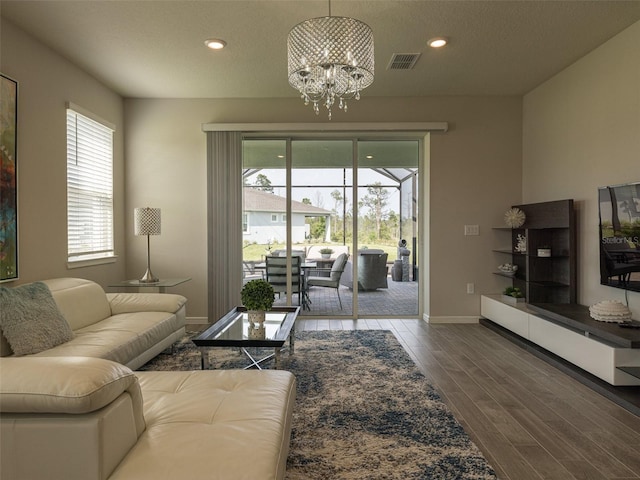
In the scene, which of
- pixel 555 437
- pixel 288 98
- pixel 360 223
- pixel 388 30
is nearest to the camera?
pixel 555 437

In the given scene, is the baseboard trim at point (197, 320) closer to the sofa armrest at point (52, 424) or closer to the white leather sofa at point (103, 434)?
the white leather sofa at point (103, 434)

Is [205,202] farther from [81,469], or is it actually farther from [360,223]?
[81,469]

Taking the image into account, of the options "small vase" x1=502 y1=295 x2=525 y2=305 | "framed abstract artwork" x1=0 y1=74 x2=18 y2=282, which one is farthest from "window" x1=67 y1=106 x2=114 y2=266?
"small vase" x1=502 y1=295 x2=525 y2=305

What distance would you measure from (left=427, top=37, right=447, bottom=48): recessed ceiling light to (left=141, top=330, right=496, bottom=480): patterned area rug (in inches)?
112

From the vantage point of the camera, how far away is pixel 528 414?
257cm

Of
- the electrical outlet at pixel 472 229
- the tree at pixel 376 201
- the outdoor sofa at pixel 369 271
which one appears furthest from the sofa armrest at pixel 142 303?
the electrical outlet at pixel 472 229

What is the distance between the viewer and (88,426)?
45.8 inches

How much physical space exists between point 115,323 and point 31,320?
724 mm

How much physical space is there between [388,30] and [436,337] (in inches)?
123

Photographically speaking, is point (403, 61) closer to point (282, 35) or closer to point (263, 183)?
point (282, 35)

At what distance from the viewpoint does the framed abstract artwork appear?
9.96 ft

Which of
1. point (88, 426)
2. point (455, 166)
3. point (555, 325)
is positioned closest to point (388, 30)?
point (455, 166)

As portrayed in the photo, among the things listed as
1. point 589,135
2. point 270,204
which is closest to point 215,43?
point 270,204

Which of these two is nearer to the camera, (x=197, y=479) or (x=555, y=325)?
(x=197, y=479)
